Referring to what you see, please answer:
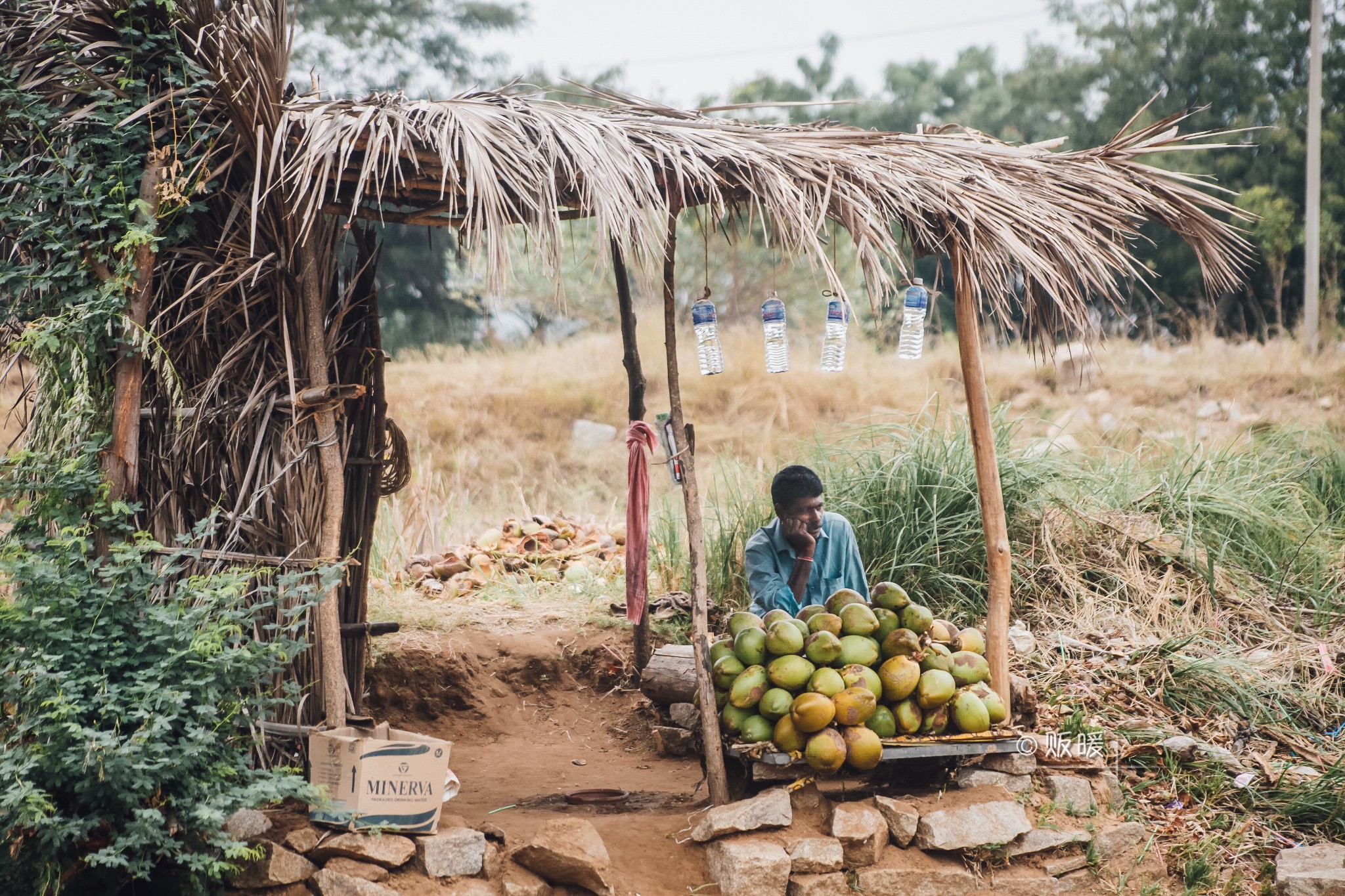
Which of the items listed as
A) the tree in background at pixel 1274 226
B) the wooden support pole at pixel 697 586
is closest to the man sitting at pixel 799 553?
the wooden support pole at pixel 697 586

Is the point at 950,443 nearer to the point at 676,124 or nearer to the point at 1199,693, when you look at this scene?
the point at 1199,693

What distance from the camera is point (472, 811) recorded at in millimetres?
4352

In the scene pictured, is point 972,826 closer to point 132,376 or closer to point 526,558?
point 132,376

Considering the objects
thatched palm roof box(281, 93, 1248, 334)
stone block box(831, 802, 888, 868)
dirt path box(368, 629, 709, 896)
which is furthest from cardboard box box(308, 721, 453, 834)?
thatched palm roof box(281, 93, 1248, 334)

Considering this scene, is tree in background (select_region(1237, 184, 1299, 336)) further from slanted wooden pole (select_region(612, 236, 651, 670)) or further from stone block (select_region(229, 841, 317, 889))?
stone block (select_region(229, 841, 317, 889))

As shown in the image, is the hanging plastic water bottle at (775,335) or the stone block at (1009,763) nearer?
the hanging plastic water bottle at (775,335)

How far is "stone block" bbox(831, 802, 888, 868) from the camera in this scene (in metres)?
3.82

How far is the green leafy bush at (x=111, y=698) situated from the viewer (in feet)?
10.1

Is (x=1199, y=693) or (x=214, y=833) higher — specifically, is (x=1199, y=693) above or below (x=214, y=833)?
below

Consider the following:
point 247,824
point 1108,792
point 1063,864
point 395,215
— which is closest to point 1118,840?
point 1108,792

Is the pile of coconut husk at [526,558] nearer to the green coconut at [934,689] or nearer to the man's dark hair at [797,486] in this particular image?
the man's dark hair at [797,486]

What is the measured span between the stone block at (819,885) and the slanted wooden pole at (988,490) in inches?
41.3

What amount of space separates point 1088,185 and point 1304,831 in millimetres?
2887

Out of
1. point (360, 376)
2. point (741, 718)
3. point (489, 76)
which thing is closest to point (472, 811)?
point (741, 718)
